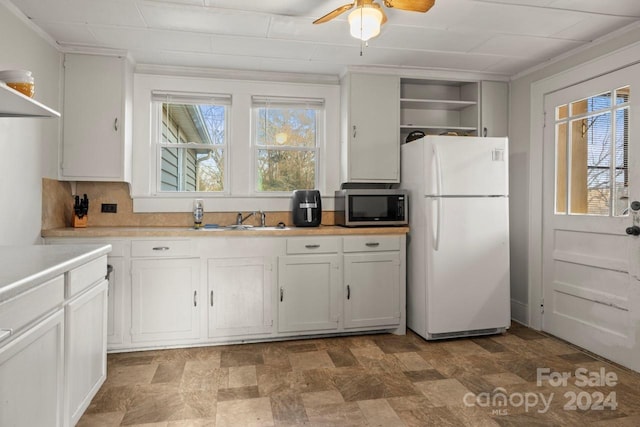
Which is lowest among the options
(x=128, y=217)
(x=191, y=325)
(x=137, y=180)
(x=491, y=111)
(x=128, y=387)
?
(x=128, y=387)

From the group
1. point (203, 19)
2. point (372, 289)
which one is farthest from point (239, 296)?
point (203, 19)

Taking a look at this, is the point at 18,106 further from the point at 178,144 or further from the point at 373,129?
the point at 373,129

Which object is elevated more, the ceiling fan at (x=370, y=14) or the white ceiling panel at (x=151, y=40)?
the white ceiling panel at (x=151, y=40)

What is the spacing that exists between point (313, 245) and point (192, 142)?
152 centimetres

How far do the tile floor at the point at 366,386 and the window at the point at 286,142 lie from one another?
1501mm

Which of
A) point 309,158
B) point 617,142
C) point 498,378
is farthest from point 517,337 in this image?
point 309,158

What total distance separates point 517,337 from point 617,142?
1.70m

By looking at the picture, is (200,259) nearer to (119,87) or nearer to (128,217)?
(128,217)

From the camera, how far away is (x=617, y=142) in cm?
287

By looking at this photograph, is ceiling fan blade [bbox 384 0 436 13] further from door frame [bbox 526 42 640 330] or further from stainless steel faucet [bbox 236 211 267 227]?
stainless steel faucet [bbox 236 211 267 227]

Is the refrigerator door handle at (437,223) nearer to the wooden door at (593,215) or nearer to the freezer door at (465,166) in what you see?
the freezer door at (465,166)

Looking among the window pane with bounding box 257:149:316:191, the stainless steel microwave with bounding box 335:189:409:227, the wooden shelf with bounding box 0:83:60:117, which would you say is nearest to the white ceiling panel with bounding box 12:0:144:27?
the wooden shelf with bounding box 0:83:60:117

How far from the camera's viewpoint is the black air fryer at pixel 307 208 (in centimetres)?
345

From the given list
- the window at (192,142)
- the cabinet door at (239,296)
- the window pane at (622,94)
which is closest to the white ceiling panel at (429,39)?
the window pane at (622,94)
